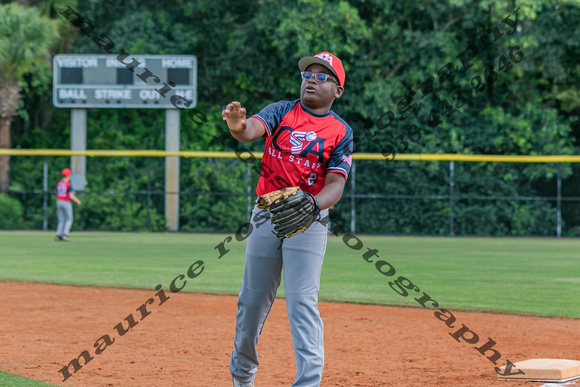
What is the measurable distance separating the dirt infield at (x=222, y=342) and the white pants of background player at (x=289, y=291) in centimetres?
96

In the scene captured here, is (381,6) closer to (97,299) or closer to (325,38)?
(325,38)

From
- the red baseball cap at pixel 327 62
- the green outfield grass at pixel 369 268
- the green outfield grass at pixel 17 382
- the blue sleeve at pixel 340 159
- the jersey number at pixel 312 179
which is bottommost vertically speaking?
the green outfield grass at pixel 369 268

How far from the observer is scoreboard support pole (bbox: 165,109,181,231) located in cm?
2458

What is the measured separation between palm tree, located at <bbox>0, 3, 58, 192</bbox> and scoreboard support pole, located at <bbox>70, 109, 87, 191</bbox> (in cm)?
243

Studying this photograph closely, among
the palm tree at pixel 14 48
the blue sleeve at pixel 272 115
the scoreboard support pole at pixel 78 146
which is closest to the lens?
the blue sleeve at pixel 272 115

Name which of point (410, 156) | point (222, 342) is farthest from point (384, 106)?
A: point (222, 342)

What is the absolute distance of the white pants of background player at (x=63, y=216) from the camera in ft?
62.2

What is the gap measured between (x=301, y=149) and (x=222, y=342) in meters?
3.15

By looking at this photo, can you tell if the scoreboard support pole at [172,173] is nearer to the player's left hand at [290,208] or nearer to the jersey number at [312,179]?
the jersey number at [312,179]

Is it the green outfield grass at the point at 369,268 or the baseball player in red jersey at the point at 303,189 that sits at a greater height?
the baseball player in red jersey at the point at 303,189

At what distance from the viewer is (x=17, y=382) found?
4.97 m

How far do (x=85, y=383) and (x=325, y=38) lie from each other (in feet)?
71.1

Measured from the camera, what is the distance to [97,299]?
9.51 meters

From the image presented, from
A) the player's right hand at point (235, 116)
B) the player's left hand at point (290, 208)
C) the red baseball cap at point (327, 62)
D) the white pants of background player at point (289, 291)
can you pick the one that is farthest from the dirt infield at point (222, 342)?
the red baseball cap at point (327, 62)
